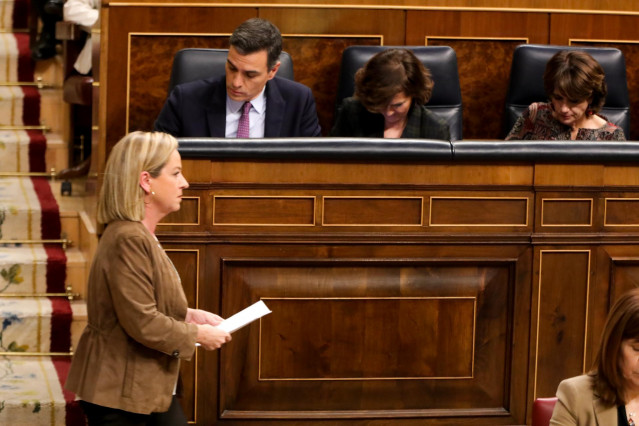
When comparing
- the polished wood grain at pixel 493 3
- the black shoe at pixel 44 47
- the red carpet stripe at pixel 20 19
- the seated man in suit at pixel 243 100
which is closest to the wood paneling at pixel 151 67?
the polished wood grain at pixel 493 3

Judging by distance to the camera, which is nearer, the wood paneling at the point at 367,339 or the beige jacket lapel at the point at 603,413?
the beige jacket lapel at the point at 603,413

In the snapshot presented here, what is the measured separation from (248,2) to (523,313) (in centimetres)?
166

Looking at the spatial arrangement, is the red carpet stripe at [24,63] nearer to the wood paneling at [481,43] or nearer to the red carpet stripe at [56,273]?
the red carpet stripe at [56,273]

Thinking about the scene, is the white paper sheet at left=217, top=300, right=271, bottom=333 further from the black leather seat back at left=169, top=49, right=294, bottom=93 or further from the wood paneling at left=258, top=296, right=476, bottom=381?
the black leather seat back at left=169, top=49, right=294, bottom=93

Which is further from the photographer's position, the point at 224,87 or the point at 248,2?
the point at 248,2

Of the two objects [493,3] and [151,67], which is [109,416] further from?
[493,3]

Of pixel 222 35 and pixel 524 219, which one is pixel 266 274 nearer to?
pixel 524 219

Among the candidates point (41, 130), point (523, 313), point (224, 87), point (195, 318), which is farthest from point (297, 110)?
point (41, 130)

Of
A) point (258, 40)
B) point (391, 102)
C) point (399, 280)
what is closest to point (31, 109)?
point (258, 40)

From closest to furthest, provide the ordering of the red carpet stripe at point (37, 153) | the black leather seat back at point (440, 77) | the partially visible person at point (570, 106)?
the partially visible person at point (570, 106)
the black leather seat back at point (440, 77)
the red carpet stripe at point (37, 153)

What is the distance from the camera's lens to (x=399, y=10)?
4.05 metres

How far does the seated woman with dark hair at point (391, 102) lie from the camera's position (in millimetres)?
3322

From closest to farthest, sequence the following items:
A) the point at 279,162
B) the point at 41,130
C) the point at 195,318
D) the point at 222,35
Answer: the point at 195,318 < the point at 279,162 < the point at 222,35 < the point at 41,130

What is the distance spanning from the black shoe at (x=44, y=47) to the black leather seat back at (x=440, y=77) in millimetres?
1776
